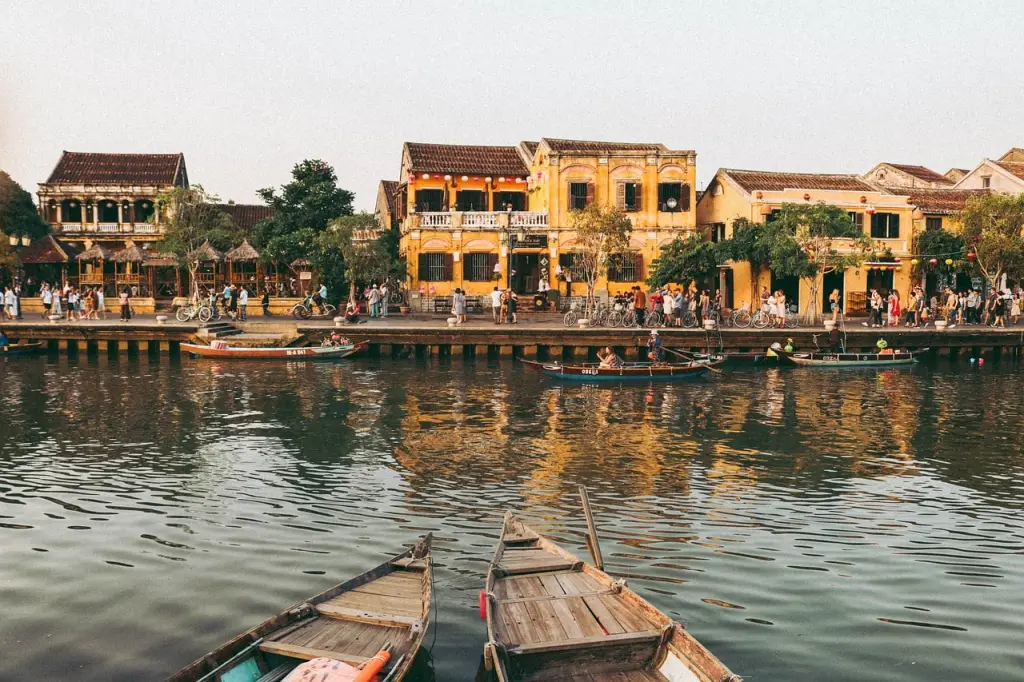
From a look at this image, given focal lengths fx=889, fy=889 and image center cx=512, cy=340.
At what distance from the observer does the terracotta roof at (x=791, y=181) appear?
47406 mm

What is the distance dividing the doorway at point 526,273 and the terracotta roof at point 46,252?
1054 inches

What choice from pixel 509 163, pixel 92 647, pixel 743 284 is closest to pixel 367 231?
pixel 509 163

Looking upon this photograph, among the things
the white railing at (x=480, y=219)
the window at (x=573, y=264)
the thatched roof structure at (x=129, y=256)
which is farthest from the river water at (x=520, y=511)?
the thatched roof structure at (x=129, y=256)

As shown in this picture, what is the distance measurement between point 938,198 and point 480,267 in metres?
26.2

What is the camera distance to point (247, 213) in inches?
2483

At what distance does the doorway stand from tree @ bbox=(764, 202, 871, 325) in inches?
484

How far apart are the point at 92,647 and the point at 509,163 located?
43105 mm

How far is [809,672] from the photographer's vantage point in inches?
349

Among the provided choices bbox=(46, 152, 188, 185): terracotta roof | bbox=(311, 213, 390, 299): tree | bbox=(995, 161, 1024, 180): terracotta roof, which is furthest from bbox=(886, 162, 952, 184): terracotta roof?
bbox=(46, 152, 188, 185): terracotta roof

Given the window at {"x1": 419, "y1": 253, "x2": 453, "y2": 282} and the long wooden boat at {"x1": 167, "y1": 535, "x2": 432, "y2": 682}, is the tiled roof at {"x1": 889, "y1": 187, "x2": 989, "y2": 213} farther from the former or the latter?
the long wooden boat at {"x1": 167, "y1": 535, "x2": 432, "y2": 682}

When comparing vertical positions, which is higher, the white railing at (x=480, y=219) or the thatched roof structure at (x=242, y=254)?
the white railing at (x=480, y=219)

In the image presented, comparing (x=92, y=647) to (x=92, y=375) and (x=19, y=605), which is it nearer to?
(x=19, y=605)

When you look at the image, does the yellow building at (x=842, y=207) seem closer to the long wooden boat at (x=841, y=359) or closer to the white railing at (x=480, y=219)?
the long wooden boat at (x=841, y=359)

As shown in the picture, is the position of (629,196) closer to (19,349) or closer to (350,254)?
(350,254)
